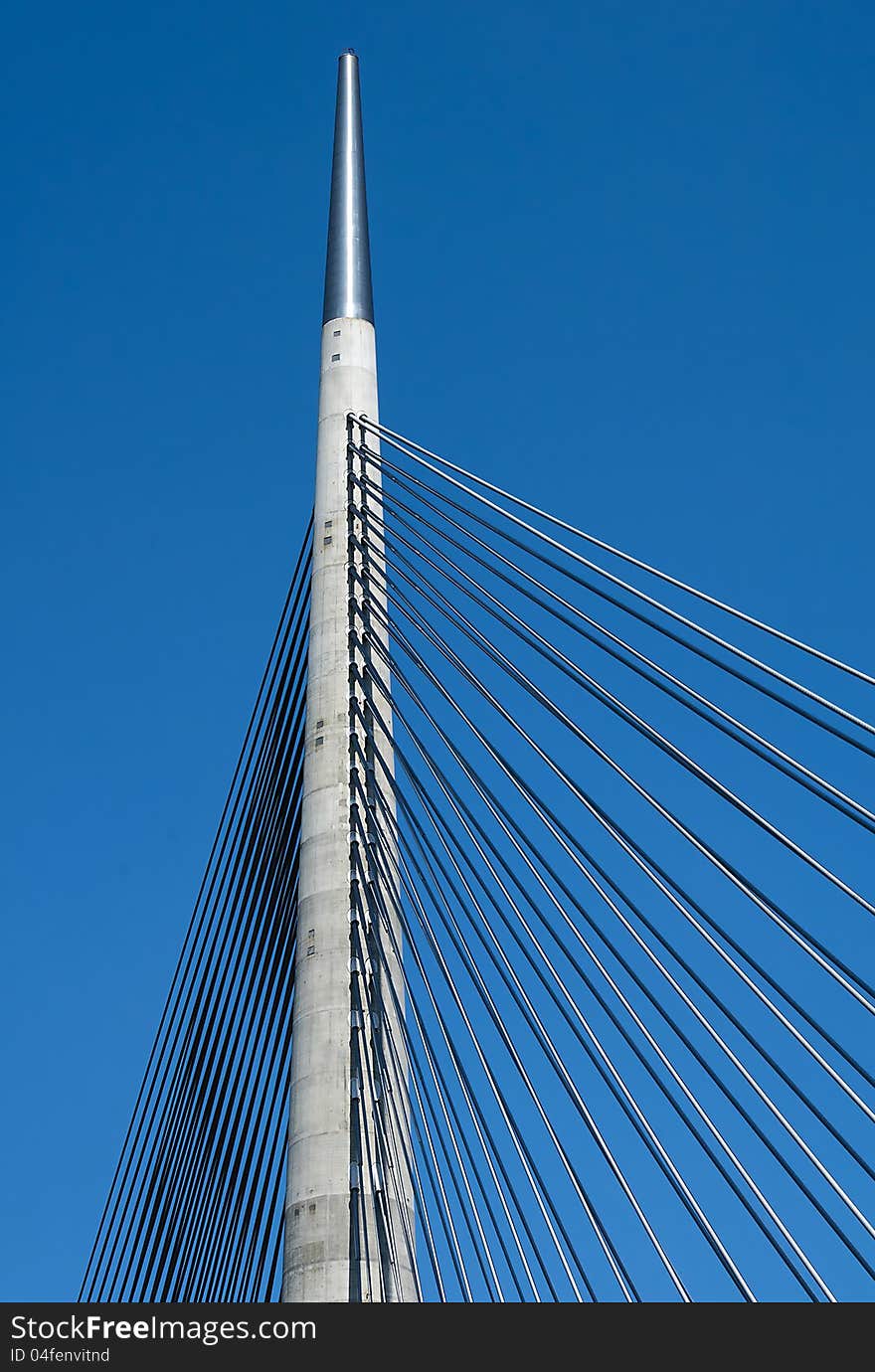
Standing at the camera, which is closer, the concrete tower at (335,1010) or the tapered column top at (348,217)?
the concrete tower at (335,1010)

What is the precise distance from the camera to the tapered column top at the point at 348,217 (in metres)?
21.9

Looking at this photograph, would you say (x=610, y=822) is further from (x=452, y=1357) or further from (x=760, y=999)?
(x=452, y=1357)

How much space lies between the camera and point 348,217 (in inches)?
915

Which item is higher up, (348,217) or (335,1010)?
(348,217)

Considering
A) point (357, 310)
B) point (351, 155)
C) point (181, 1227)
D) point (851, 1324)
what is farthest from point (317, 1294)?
point (351, 155)

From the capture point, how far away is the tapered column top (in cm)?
2194

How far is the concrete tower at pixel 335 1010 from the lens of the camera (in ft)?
46.2

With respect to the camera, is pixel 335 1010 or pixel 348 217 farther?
pixel 348 217

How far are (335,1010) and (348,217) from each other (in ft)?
39.9

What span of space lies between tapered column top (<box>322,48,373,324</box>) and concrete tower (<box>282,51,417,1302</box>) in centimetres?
199

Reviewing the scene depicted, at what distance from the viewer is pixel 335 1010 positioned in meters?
15.4

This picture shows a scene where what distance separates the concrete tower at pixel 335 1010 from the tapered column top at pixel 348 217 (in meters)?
1.99

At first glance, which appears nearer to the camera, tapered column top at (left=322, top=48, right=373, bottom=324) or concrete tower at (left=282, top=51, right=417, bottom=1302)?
concrete tower at (left=282, top=51, right=417, bottom=1302)

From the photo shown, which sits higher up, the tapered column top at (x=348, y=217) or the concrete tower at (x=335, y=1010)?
the tapered column top at (x=348, y=217)
